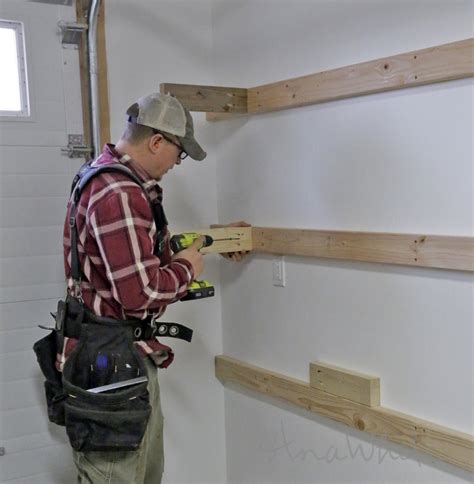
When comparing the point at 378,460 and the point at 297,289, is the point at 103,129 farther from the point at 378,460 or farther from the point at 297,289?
the point at 378,460

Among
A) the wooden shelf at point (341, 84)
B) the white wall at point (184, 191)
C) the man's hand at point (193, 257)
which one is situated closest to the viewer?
the wooden shelf at point (341, 84)

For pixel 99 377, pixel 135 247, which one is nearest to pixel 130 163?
pixel 135 247

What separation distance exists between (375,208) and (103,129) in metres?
1.22

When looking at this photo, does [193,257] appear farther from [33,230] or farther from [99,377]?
[33,230]

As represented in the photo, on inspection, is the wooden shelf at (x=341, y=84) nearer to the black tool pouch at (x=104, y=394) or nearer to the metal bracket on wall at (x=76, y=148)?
the metal bracket on wall at (x=76, y=148)

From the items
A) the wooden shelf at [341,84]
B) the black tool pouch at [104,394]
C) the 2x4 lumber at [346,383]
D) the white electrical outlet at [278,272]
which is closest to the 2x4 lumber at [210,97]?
the wooden shelf at [341,84]

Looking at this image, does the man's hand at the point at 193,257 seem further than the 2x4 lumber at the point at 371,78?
Yes

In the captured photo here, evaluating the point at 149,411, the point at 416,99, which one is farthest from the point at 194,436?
the point at 416,99

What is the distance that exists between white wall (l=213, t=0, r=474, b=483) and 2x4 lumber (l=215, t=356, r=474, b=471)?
5 centimetres

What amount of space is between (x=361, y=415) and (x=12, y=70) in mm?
1912

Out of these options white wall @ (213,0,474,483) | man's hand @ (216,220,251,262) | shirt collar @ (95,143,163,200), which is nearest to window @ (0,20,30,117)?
shirt collar @ (95,143,163,200)

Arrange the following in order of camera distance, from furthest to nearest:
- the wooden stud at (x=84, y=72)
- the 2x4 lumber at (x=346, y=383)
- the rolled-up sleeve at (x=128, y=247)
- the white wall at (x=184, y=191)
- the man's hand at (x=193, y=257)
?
the white wall at (x=184, y=191) < the wooden stud at (x=84, y=72) < the 2x4 lumber at (x=346, y=383) < the man's hand at (x=193, y=257) < the rolled-up sleeve at (x=128, y=247)

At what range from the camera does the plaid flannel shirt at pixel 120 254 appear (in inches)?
65.7

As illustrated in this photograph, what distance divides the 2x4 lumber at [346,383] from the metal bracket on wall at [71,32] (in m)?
1.66
